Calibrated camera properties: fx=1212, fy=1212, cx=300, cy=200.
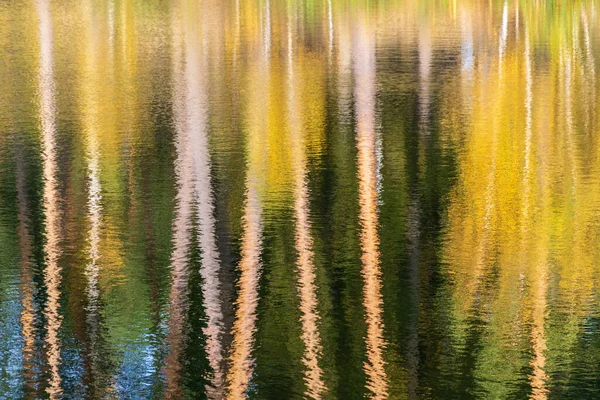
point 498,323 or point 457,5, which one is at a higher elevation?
point 457,5

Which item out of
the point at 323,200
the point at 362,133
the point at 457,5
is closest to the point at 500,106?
the point at 362,133

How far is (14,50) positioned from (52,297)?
23.7 meters

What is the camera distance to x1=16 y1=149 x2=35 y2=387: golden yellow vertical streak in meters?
10.1

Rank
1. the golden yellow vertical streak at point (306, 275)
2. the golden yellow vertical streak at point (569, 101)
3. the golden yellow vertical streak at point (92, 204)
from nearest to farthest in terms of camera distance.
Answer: the golden yellow vertical streak at point (306, 275), the golden yellow vertical streak at point (92, 204), the golden yellow vertical streak at point (569, 101)

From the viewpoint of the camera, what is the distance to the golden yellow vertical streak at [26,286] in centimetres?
1006

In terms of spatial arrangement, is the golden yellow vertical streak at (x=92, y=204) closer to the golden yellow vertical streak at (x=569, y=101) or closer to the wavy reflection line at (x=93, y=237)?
the wavy reflection line at (x=93, y=237)

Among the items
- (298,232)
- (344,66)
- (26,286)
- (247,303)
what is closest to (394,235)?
(298,232)

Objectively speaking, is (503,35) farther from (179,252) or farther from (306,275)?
(306,275)

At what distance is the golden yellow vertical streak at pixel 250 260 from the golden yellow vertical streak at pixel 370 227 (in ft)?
3.33

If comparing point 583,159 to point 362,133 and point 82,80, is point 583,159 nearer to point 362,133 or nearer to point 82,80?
point 362,133

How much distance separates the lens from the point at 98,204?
15430mm

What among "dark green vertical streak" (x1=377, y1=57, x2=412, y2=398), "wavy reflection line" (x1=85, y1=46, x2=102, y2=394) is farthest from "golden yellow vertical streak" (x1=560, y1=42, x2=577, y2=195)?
"wavy reflection line" (x1=85, y1=46, x2=102, y2=394)

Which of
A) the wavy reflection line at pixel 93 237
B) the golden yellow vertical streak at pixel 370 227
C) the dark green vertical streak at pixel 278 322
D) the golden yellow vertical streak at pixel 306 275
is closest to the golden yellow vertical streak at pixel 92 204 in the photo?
the wavy reflection line at pixel 93 237

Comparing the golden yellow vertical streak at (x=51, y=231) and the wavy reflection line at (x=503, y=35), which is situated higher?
the wavy reflection line at (x=503, y=35)
